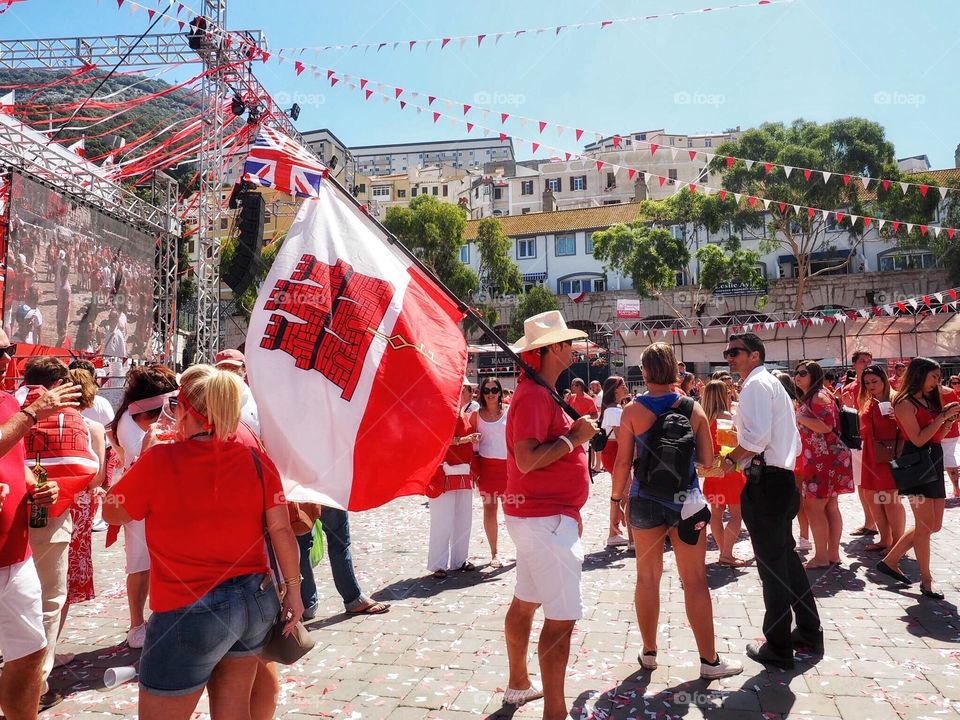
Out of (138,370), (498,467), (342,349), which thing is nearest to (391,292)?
(342,349)

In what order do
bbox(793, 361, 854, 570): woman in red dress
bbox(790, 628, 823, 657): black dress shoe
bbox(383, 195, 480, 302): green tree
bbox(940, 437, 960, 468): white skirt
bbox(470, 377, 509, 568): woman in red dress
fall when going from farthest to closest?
bbox(383, 195, 480, 302): green tree → bbox(940, 437, 960, 468): white skirt → bbox(470, 377, 509, 568): woman in red dress → bbox(793, 361, 854, 570): woman in red dress → bbox(790, 628, 823, 657): black dress shoe

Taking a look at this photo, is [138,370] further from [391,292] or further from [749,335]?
[749,335]

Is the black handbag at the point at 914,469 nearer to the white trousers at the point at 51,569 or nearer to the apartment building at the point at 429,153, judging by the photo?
the white trousers at the point at 51,569

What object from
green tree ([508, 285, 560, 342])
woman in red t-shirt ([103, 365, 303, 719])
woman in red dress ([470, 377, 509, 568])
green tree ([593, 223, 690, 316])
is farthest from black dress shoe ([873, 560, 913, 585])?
green tree ([508, 285, 560, 342])

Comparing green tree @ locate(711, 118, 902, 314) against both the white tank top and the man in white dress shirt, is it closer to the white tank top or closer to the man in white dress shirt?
the white tank top

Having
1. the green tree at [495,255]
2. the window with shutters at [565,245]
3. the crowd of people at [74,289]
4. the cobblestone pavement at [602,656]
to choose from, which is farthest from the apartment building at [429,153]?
the cobblestone pavement at [602,656]

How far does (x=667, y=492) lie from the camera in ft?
13.1

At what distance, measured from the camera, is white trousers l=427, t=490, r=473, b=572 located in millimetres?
6758

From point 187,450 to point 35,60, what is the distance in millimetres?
15581

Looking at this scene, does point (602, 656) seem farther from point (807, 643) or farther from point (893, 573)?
point (893, 573)

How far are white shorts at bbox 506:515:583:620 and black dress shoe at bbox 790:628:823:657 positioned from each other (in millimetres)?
1882

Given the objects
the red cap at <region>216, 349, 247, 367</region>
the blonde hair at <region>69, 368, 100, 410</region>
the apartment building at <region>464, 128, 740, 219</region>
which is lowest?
the blonde hair at <region>69, 368, 100, 410</region>

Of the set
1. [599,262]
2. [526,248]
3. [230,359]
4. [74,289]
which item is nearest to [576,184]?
[526,248]

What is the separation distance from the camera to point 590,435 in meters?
3.43
